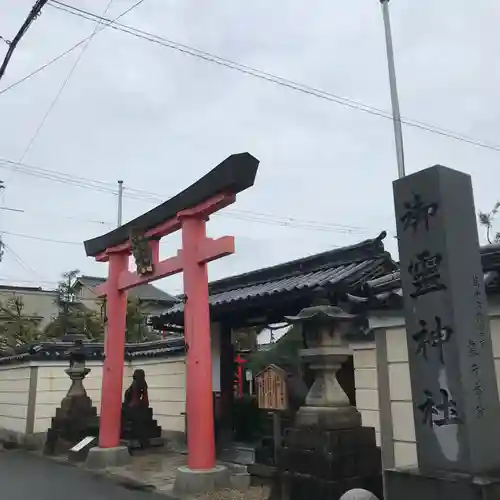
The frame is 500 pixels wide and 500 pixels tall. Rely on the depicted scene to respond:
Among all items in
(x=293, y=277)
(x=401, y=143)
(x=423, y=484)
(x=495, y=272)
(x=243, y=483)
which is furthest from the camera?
(x=401, y=143)

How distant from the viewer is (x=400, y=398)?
5902mm

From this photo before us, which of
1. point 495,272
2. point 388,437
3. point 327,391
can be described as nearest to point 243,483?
point 327,391

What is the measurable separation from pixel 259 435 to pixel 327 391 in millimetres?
6742

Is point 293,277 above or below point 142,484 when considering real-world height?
above

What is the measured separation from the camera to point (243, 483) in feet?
27.9

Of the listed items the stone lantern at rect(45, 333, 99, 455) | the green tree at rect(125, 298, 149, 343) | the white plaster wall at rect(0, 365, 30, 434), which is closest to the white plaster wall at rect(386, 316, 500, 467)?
the stone lantern at rect(45, 333, 99, 455)

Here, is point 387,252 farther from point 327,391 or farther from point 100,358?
point 100,358

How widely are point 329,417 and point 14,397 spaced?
43.6 feet

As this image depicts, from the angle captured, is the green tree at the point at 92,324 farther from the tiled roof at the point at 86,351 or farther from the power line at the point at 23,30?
the power line at the point at 23,30

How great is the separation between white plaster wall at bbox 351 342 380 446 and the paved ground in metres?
3.30

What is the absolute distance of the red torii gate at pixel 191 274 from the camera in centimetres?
848

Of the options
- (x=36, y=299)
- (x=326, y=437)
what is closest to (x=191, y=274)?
(x=326, y=437)

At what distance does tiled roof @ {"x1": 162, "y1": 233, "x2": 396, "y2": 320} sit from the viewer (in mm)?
9500

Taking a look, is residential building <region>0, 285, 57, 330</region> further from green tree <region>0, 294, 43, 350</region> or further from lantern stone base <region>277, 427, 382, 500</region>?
lantern stone base <region>277, 427, 382, 500</region>
